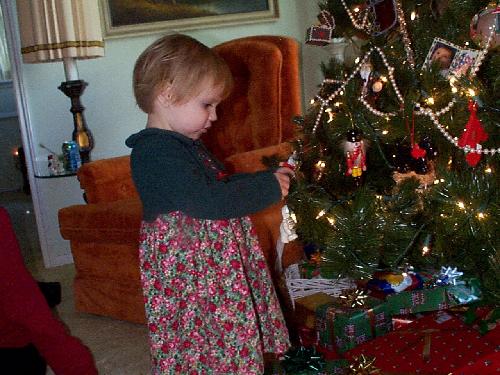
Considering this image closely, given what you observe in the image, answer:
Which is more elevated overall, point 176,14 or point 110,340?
point 176,14

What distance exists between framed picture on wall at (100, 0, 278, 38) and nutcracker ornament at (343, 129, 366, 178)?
1920 millimetres

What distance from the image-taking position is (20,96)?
2.92 meters

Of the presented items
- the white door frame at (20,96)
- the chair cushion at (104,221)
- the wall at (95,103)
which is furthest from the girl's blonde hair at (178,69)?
the white door frame at (20,96)

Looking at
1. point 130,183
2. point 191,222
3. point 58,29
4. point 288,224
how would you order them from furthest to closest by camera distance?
1. point 58,29
2. point 130,183
3. point 288,224
4. point 191,222

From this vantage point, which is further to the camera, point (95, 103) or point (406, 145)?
point (95, 103)

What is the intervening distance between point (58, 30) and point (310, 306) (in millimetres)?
1797

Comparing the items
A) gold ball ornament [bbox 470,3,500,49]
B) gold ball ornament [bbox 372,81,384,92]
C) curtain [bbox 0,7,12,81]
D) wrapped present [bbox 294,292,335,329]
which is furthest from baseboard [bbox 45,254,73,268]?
curtain [bbox 0,7,12,81]

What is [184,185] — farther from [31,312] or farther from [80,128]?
[80,128]

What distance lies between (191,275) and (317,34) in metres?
0.64

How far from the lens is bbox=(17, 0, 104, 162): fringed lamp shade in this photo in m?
2.57

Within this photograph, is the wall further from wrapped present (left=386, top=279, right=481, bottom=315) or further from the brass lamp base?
wrapped present (left=386, top=279, right=481, bottom=315)

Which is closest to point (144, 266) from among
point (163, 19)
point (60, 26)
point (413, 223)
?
point (413, 223)

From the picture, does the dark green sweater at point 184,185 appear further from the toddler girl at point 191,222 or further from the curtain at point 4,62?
the curtain at point 4,62

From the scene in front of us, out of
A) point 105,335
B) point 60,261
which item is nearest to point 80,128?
point 60,261
